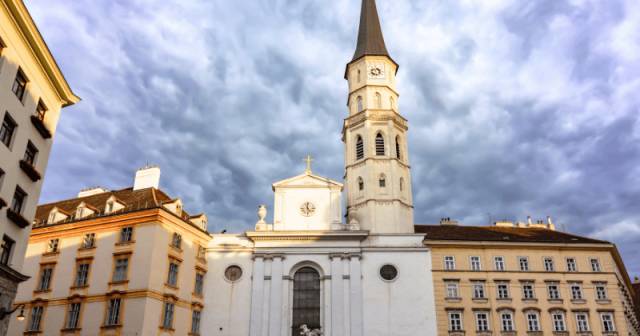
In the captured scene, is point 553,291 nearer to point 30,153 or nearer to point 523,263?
point 523,263

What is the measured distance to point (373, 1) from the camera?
56625mm

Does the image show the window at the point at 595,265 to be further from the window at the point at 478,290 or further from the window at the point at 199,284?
the window at the point at 199,284

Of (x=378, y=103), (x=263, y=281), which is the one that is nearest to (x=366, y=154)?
(x=378, y=103)

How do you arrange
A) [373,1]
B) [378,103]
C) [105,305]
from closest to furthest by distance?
[105,305] < [378,103] < [373,1]

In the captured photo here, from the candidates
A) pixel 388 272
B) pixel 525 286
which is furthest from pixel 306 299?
pixel 525 286

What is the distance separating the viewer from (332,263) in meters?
40.2

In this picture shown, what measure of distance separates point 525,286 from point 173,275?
86.4ft

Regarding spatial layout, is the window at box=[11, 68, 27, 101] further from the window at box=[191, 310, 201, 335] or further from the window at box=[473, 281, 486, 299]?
the window at box=[473, 281, 486, 299]

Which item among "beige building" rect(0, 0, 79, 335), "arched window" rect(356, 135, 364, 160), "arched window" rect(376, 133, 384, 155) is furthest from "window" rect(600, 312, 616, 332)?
"beige building" rect(0, 0, 79, 335)

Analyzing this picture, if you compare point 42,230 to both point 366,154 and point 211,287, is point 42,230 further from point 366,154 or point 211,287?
point 366,154

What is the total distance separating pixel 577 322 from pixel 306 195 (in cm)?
2285

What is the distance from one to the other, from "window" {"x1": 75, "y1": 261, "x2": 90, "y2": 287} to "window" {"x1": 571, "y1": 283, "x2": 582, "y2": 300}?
35.4 meters

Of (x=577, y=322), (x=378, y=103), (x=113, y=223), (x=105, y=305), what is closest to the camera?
(x=105, y=305)

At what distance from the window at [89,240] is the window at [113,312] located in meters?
4.82
